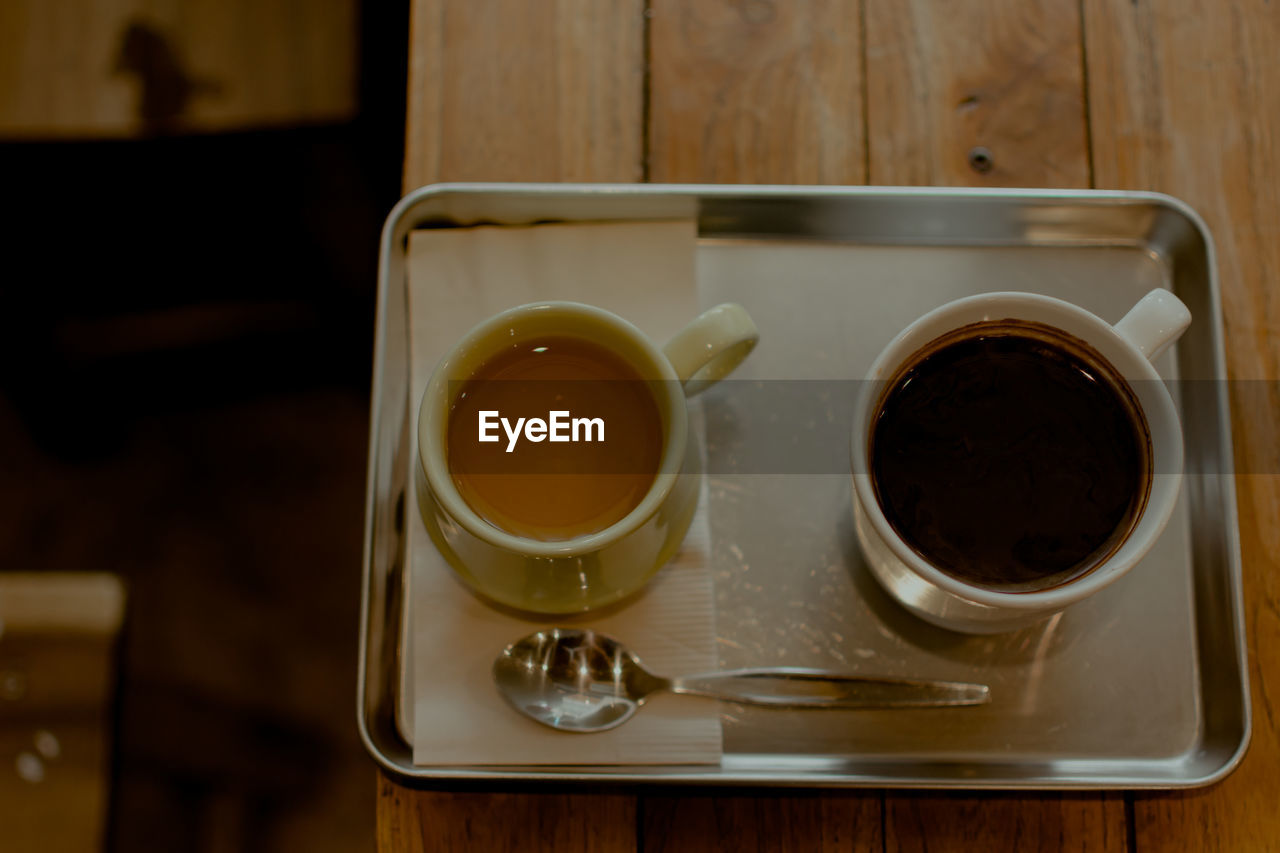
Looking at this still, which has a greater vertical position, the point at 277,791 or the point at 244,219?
the point at 244,219

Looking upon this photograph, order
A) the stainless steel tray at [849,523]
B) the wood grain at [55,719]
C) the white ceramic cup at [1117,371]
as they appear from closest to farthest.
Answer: the white ceramic cup at [1117,371] → the stainless steel tray at [849,523] → the wood grain at [55,719]

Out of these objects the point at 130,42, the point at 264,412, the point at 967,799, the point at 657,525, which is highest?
the point at 130,42

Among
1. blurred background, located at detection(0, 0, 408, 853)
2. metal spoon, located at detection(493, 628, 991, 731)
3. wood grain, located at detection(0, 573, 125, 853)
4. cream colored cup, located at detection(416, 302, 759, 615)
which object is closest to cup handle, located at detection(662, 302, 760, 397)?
cream colored cup, located at detection(416, 302, 759, 615)

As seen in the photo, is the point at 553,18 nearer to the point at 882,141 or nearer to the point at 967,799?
the point at 882,141

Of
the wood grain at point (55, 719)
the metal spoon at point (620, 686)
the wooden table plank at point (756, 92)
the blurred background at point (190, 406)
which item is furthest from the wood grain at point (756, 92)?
the wood grain at point (55, 719)

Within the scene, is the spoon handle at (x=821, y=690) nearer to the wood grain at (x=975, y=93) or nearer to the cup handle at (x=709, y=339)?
the cup handle at (x=709, y=339)

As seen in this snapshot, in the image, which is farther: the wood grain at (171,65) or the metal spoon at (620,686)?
the wood grain at (171,65)

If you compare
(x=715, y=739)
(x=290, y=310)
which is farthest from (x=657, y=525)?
(x=290, y=310)
